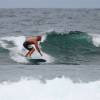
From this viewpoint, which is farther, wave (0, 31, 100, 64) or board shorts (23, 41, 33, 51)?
wave (0, 31, 100, 64)

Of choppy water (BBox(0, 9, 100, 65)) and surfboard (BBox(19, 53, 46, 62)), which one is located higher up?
choppy water (BBox(0, 9, 100, 65))

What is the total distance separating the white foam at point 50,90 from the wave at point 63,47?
24.1ft

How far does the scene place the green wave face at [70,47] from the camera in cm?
2283

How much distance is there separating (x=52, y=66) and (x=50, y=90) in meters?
5.51

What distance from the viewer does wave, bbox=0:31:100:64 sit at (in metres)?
22.3

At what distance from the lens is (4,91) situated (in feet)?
42.5

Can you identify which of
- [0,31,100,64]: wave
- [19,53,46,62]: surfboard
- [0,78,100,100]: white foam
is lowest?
[0,78,100,100]: white foam

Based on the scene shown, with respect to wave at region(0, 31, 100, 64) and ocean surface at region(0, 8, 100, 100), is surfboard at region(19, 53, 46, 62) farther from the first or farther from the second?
wave at region(0, 31, 100, 64)

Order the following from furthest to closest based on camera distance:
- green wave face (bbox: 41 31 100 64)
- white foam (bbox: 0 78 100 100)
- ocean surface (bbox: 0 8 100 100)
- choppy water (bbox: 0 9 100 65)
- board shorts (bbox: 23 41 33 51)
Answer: green wave face (bbox: 41 31 100 64), board shorts (bbox: 23 41 33 51), choppy water (bbox: 0 9 100 65), ocean surface (bbox: 0 8 100 100), white foam (bbox: 0 78 100 100)

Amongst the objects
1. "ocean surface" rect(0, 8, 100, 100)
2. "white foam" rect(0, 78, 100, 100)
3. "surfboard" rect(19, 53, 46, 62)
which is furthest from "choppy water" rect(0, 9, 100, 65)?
"white foam" rect(0, 78, 100, 100)

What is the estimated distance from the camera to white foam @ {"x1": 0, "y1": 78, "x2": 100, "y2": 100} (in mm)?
12547

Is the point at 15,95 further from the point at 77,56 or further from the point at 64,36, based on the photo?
the point at 64,36

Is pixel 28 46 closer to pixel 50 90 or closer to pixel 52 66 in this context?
pixel 52 66

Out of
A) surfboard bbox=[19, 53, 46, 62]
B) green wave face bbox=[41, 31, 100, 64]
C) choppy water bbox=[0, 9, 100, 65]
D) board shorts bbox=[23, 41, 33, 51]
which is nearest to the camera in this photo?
surfboard bbox=[19, 53, 46, 62]
